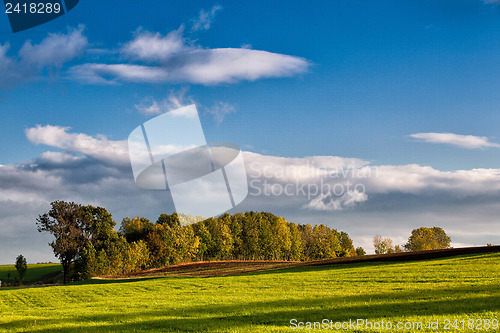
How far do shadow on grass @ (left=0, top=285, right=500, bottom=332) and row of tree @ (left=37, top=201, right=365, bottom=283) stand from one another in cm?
5077

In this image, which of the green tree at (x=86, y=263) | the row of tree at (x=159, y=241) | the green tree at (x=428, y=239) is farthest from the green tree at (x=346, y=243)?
the green tree at (x=86, y=263)

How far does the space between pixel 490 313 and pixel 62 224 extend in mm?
65087

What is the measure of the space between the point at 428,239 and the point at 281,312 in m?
91.6

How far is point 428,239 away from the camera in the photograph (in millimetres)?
96750

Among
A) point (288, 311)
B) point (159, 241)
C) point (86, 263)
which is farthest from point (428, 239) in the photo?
point (288, 311)

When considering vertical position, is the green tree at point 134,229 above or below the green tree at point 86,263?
above

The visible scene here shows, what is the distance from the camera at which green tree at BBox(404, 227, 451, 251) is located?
3748 inches

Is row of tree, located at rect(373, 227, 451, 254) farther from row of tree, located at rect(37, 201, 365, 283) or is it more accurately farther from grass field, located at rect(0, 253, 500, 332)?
grass field, located at rect(0, 253, 500, 332)

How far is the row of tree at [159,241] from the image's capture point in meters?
65.8

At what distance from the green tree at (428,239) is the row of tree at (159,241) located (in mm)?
19852

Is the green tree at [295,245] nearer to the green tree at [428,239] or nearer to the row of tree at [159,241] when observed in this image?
the row of tree at [159,241]

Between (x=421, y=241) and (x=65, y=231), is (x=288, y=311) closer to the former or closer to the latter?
(x=65, y=231)

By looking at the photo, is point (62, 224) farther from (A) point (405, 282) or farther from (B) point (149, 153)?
(A) point (405, 282)

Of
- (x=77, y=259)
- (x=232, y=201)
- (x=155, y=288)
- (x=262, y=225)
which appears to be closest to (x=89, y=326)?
(x=232, y=201)
